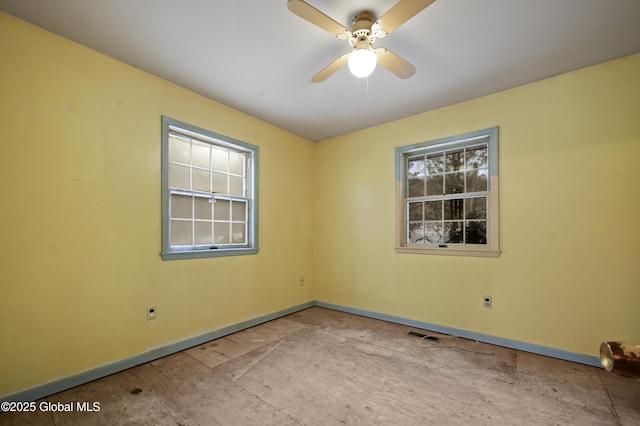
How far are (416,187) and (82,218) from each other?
12.1 ft

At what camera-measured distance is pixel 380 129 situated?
157 inches

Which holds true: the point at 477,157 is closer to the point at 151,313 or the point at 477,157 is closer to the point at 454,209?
the point at 454,209

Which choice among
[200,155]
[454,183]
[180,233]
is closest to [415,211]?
[454,183]

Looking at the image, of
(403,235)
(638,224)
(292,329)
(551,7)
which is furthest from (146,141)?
(638,224)

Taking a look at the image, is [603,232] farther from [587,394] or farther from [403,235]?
[403,235]

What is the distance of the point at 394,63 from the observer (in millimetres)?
2131

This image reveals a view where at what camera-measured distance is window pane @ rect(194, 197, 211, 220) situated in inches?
125

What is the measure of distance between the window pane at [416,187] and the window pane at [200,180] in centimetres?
268

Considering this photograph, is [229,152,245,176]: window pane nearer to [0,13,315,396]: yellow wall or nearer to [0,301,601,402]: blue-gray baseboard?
[0,13,315,396]: yellow wall

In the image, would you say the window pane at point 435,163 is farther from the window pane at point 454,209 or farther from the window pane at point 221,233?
the window pane at point 221,233

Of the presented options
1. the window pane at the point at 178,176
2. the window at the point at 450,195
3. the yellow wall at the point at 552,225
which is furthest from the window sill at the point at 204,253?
the window at the point at 450,195

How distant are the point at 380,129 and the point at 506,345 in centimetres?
307

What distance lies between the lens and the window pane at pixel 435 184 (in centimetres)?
357

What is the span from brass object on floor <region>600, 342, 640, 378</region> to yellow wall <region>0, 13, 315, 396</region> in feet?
10.3
